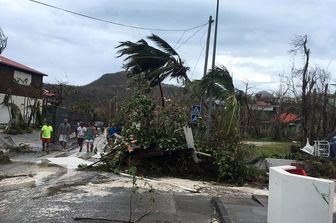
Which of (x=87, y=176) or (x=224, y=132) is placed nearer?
(x=87, y=176)

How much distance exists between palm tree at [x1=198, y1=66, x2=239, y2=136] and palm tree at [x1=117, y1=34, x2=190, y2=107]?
7.14 feet

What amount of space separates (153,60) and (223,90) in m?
3.61

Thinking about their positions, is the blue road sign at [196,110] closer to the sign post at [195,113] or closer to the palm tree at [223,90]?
the sign post at [195,113]

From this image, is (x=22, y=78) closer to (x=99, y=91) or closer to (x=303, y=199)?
(x=99, y=91)

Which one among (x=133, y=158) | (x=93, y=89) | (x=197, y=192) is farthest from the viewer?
(x=93, y=89)

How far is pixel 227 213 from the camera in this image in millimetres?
10227

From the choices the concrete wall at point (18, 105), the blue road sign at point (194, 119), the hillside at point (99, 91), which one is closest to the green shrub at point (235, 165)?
the blue road sign at point (194, 119)

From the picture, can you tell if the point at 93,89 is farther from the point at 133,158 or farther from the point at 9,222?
the point at 9,222

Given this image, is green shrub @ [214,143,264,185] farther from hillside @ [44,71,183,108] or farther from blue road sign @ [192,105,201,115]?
hillside @ [44,71,183,108]

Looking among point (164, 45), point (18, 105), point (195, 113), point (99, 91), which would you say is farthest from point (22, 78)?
point (99, 91)

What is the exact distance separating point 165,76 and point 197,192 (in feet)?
29.1

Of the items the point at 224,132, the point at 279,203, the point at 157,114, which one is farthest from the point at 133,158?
the point at 279,203

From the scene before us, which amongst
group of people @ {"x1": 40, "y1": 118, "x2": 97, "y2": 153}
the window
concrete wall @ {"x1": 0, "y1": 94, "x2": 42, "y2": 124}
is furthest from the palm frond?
the window

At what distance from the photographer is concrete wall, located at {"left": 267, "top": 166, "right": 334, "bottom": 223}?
6.75m
